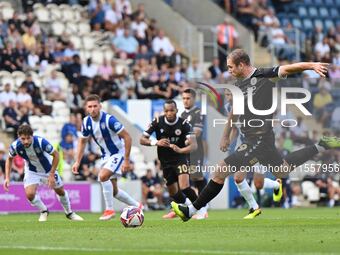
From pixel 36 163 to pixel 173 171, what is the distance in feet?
8.26

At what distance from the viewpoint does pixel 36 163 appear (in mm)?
19250

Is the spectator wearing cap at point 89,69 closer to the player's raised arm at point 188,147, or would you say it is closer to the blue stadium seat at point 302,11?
the player's raised arm at point 188,147

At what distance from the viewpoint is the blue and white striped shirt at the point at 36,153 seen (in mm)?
18859

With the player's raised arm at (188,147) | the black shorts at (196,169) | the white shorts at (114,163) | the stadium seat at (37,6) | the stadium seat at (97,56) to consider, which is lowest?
the black shorts at (196,169)

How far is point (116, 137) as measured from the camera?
1936 centimetres

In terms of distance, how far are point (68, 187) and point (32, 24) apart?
20.1ft

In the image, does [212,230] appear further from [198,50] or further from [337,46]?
[337,46]

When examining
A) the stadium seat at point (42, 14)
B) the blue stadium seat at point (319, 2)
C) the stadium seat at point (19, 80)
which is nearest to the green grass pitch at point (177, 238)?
the stadium seat at point (19, 80)

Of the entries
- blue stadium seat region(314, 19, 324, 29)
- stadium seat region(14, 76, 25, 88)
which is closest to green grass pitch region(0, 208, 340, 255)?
stadium seat region(14, 76, 25, 88)

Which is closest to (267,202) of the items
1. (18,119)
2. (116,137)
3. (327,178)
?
(327,178)

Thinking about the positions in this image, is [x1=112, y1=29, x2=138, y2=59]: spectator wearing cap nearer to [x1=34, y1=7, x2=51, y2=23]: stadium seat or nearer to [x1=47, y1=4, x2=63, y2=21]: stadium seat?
[x1=47, y1=4, x2=63, y2=21]: stadium seat

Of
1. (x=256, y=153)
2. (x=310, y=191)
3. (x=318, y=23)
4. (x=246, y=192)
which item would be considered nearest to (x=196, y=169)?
(x=246, y=192)

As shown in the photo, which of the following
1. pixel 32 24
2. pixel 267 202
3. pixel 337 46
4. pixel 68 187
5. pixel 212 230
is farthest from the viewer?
pixel 337 46

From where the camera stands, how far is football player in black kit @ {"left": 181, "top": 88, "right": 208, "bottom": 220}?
19.9 metres
